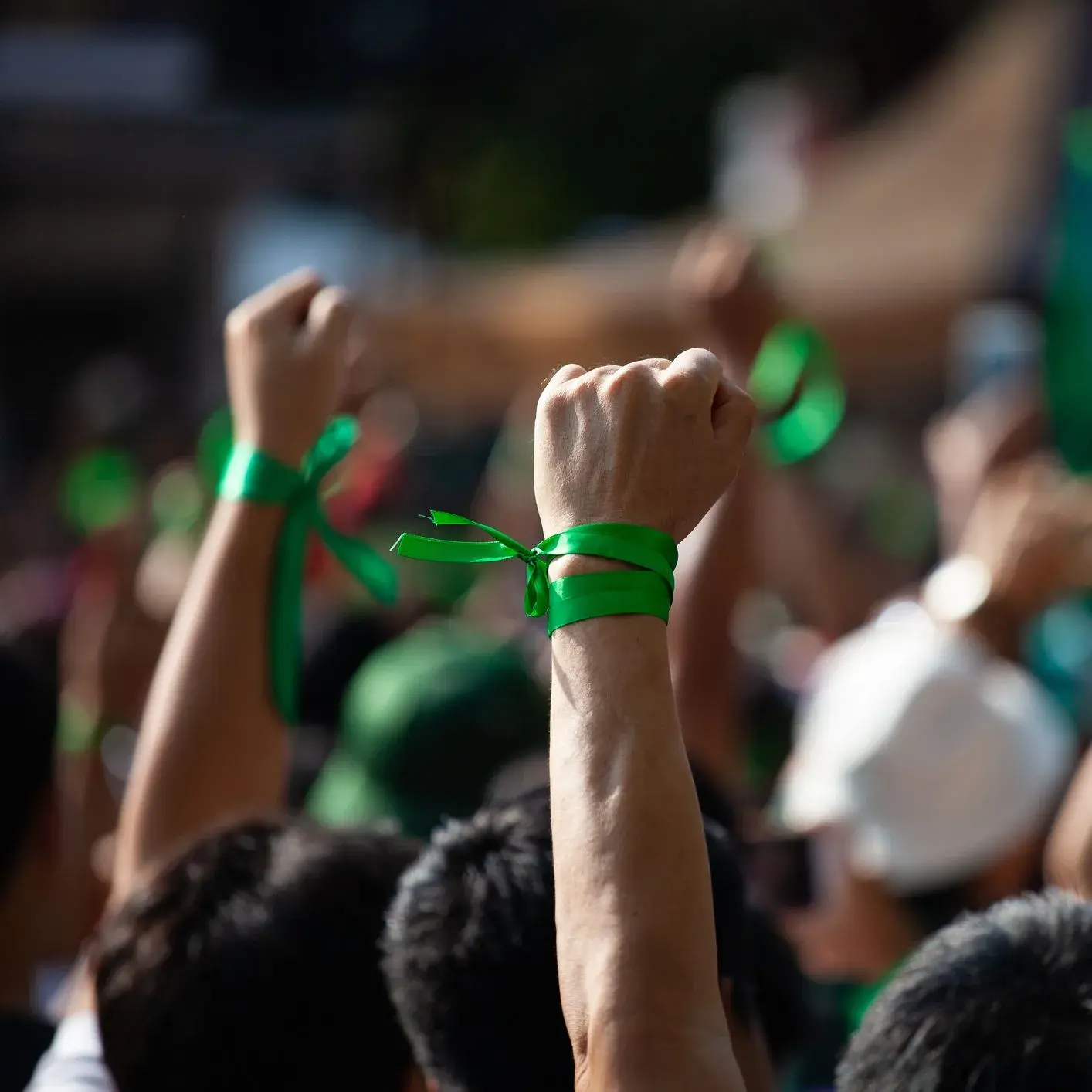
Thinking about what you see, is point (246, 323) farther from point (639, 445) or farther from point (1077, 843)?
point (1077, 843)

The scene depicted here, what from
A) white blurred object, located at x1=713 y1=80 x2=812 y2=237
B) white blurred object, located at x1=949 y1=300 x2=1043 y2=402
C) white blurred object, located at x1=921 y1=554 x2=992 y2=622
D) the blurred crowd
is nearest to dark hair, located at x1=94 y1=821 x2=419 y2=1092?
the blurred crowd

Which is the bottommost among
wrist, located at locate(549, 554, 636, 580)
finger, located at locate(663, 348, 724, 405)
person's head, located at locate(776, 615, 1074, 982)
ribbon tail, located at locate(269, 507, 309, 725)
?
person's head, located at locate(776, 615, 1074, 982)

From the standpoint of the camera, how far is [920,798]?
230 centimetres

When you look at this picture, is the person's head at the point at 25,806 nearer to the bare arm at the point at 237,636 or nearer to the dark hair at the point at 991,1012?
the bare arm at the point at 237,636

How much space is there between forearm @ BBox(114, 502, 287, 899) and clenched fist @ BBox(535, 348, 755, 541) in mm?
698

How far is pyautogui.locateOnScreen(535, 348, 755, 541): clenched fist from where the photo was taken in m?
1.19

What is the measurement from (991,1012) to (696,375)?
0.51m

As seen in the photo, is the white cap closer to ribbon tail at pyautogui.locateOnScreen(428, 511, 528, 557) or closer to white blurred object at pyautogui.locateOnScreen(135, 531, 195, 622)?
ribbon tail at pyautogui.locateOnScreen(428, 511, 528, 557)

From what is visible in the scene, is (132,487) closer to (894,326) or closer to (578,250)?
(894,326)

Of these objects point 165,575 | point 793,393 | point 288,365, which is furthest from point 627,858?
point 165,575

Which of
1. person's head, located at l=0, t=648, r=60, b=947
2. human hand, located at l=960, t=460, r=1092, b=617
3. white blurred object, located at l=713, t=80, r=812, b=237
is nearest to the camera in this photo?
person's head, located at l=0, t=648, r=60, b=947

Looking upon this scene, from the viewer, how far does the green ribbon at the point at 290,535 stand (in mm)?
1827

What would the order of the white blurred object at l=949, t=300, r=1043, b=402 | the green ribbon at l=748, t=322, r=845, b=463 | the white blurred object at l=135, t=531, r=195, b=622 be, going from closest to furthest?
the green ribbon at l=748, t=322, r=845, b=463
the white blurred object at l=135, t=531, r=195, b=622
the white blurred object at l=949, t=300, r=1043, b=402

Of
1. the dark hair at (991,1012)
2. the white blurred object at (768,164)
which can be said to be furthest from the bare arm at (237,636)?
the white blurred object at (768,164)
